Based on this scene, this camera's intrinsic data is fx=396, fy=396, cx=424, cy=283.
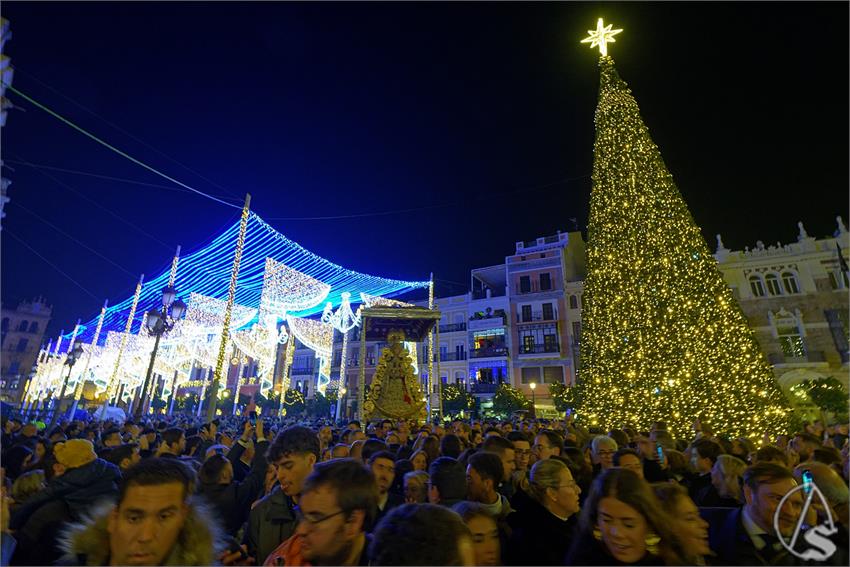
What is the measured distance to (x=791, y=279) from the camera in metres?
26.7

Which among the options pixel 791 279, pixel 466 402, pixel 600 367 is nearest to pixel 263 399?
pixel 466 402

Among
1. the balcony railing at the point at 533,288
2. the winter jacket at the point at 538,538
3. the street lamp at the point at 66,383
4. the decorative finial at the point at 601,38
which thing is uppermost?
the decorative finial at the point at 601,38

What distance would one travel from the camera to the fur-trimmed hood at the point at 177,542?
202cm

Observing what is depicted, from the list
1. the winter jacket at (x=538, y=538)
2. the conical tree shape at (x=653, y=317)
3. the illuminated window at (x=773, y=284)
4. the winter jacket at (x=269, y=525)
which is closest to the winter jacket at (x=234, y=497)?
the winter jacket at (x=269, y=525)

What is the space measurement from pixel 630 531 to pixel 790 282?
111 feet

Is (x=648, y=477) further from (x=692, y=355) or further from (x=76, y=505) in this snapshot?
(x=692, y=355)

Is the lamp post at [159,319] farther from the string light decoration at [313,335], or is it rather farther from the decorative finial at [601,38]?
the decorative finial at [601,38]

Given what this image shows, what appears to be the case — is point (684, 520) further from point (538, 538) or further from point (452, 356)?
point (452, 356)

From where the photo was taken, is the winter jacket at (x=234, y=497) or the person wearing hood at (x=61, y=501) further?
the winter jacket at (x=234, y=497)

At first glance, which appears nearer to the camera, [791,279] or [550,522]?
[550,522]

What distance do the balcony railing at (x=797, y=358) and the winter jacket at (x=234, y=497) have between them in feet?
103

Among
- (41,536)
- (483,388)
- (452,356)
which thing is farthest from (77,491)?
(452,356)

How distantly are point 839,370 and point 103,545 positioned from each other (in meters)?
34.9

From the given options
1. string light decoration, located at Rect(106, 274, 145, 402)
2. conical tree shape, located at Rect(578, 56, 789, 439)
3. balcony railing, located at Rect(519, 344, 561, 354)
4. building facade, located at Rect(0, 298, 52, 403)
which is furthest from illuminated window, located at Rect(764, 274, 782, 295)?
building facade, located at Rect(0, 298, 52, 403)
